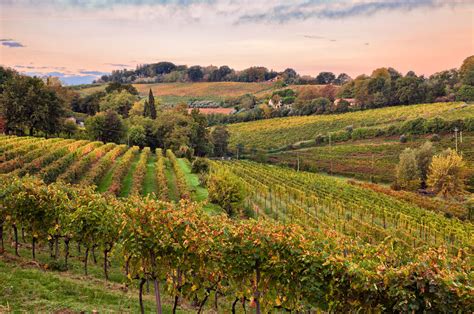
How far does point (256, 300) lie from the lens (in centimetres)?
936

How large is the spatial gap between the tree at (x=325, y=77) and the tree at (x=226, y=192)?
151 metres

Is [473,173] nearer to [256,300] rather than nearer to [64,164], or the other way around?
[64,164]

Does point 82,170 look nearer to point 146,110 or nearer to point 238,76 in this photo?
point 146,110

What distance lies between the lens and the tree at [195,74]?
607 feet

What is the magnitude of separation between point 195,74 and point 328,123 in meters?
103

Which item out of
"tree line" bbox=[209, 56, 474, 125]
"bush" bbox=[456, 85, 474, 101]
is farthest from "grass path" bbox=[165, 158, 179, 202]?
"bush" bbox=[456, 85, 474, 101]

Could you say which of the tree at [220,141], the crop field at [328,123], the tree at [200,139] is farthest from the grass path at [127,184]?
the crop field at [328,123]

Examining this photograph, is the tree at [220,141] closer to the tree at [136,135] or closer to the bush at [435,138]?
the tree at [136,135]

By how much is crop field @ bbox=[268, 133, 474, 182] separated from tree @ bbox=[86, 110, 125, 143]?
30.3 m

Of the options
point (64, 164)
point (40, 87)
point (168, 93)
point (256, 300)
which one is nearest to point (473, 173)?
point (64, 164)

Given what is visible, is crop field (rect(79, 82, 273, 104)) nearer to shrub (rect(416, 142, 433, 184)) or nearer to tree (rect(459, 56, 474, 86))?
tree (rect(459, 56, 474, 86))

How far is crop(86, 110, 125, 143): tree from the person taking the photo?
202ft

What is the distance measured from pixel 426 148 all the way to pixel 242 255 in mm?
59533

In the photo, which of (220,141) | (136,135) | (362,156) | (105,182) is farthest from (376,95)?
(105,182)
